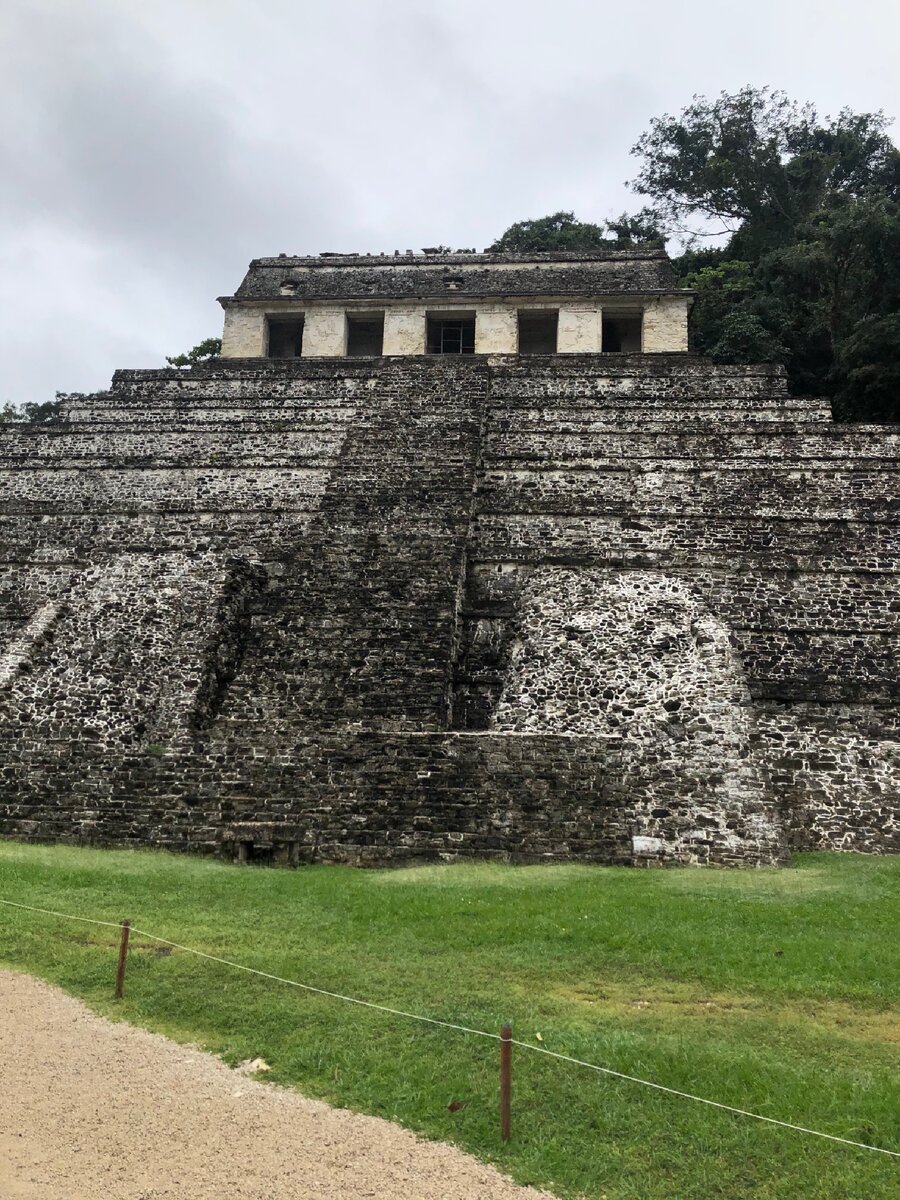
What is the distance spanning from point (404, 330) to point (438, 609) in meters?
13.0

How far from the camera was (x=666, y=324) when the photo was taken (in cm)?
2155

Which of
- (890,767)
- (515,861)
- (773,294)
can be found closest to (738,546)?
(890,767)

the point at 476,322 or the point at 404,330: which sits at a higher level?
the point at 476,322

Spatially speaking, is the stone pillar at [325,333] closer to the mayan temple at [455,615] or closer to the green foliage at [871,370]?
the mayan temple at [455,615]

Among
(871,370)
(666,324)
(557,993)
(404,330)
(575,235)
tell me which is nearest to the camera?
(557,993)

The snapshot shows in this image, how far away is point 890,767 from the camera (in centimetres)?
1012

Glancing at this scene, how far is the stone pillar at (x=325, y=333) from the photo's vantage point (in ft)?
73.7

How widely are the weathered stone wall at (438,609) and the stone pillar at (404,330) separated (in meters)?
3.55

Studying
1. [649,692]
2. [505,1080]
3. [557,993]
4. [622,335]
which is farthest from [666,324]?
[505,1080]

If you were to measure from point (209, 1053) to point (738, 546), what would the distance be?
10576 mm

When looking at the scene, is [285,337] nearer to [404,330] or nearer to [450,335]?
[404,330]

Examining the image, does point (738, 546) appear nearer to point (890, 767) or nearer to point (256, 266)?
point (890, 767)

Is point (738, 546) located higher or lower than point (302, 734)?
higher

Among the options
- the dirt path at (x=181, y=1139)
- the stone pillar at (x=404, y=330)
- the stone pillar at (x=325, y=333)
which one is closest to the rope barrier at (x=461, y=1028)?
the dirt path at (x=181, y=1139)
